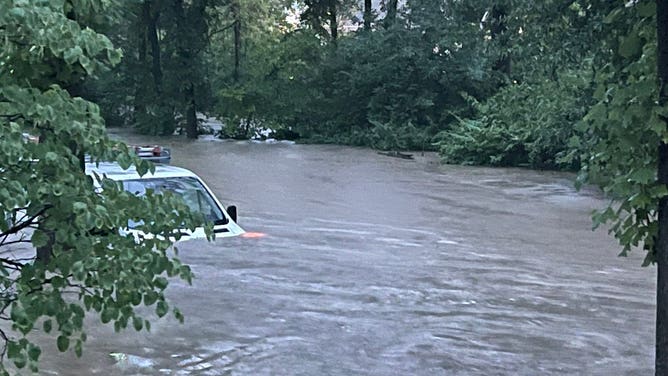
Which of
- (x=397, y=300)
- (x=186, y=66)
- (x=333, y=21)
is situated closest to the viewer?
(x=397, y=300)

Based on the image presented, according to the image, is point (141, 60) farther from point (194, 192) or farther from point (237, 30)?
point (194, 192)

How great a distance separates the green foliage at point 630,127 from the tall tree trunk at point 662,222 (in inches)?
1.8

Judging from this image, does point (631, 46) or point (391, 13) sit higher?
point (391, 13)

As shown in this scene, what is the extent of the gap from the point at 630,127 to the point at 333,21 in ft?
141

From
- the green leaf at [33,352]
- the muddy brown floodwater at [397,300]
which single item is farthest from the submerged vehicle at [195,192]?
the green leaf at [33,352]

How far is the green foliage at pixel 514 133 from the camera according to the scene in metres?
26.6

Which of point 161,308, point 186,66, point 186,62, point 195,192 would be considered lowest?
point 195,192

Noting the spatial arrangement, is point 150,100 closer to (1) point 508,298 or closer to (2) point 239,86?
(2) point 239,86

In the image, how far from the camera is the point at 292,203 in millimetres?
19594

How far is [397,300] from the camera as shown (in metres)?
10.4

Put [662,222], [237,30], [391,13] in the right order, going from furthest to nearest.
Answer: [237,30] → [391,13] → [662,222]

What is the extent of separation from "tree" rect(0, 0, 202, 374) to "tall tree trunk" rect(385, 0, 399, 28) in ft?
121

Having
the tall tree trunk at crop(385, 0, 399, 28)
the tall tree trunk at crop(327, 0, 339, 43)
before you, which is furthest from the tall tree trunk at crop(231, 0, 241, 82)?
the tall tree trunk at crop(385, 0, 399, 28)

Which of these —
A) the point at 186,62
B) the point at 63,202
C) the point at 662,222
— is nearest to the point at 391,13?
the point at 186,62
